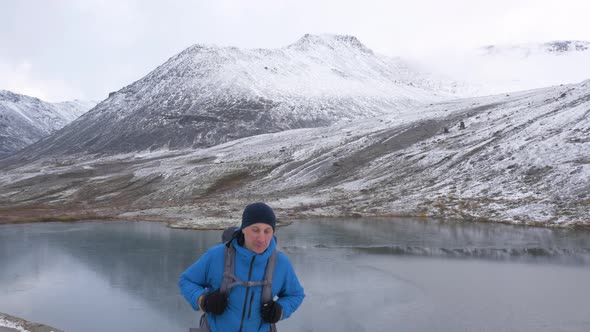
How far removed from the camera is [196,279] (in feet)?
24.8

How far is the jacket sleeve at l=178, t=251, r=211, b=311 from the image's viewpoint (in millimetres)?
7426

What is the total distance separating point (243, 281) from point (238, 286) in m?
0.12

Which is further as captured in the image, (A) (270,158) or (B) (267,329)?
(A) (270,158)

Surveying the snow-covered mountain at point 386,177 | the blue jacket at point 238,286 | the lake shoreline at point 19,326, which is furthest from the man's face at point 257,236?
the snow-covered mountain at point 386,177

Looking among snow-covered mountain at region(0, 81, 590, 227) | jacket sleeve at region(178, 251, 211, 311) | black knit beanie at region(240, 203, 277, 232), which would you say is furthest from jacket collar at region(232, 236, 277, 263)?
snow-covered mountain at region(0, 81, 590, 227)

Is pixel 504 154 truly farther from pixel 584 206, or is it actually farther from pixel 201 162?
pixel 201 162

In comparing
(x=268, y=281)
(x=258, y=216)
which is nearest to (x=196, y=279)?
(x=268, y=281)

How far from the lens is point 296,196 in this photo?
82.9 meters

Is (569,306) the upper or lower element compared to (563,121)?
lower

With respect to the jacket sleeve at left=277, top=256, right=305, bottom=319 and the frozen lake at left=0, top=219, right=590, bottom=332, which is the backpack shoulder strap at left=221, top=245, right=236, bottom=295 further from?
the frozen lake at left=0, top=219, right=590, bottom=332

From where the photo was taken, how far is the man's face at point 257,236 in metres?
7.20

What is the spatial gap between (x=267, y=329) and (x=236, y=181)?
102 m

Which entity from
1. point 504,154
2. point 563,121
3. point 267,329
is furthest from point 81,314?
point 563,121

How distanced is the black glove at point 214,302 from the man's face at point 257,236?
856 millimetres
